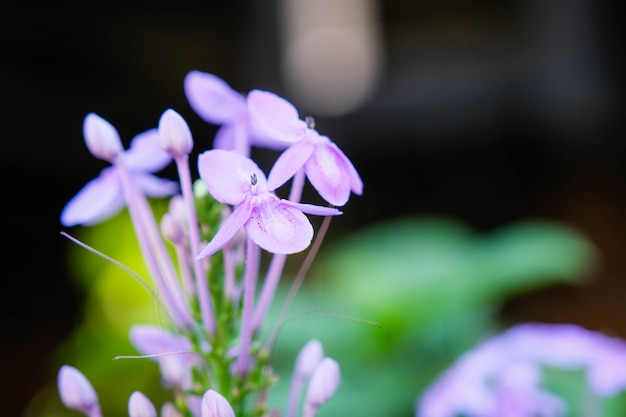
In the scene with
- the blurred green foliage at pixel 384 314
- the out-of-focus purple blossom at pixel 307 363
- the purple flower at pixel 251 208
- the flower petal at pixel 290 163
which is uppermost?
the blurred green foliage at pixel 384 314

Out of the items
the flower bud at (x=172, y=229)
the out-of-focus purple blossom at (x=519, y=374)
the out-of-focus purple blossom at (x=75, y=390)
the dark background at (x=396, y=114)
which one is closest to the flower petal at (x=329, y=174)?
the flower bud at (x=172, y=229)

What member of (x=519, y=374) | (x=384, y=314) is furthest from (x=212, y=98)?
(x=384, y=314)

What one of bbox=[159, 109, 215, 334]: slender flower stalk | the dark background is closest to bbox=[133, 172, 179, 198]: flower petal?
bbox=[159, 109, 215, 334]: slender flower stalk

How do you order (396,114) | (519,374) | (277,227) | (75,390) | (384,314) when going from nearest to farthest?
(277,227) < (75,390) < (519,374) < (384,314) < (396,114)

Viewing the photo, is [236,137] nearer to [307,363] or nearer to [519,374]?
[307,363]

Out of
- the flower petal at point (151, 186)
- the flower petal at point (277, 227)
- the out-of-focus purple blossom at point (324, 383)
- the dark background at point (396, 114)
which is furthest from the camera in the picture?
the dark background at point (396, 114)

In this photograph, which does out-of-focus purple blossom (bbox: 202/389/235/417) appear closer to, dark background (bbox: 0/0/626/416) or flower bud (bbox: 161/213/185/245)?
flower bud (bbox: 161/213/185/245)

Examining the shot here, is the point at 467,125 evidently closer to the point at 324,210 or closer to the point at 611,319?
the point at 611,319

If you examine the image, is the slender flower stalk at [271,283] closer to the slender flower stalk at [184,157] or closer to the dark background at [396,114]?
the slender flower stalk at [184,157]
